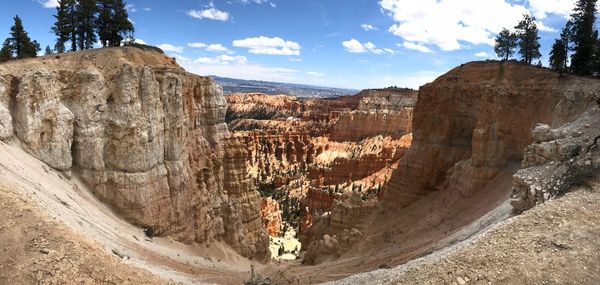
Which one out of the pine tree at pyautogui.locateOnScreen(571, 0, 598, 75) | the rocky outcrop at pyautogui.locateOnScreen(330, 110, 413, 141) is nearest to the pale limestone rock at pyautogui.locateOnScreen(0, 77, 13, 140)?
the pine tree at pyautogui.locateOnScreen(571, 0, 598, 75)

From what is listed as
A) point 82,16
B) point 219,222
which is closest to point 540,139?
point 219,222

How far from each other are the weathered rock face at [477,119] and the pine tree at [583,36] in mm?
6146

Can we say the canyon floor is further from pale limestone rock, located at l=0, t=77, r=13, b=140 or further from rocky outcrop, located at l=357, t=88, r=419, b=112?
rocky outcrop, located at l=357, t=88, r=419, b=112

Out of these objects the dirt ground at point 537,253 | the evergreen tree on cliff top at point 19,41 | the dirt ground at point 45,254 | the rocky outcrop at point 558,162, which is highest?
the evergreen tree on cliff top at point 19,41

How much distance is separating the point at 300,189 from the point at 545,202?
217 ft

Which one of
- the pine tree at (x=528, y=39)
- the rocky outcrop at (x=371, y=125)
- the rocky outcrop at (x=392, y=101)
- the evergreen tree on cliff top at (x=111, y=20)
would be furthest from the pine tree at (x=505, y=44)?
the rocky outcrop at (x=392, y=101)

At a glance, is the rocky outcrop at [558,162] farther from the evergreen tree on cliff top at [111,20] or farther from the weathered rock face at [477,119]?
the evergreen tree on cliff top at [111,20]

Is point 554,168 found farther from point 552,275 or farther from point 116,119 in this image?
point 116,119

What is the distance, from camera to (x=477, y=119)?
101ft

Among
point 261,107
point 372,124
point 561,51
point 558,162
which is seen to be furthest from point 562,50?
point 261,107

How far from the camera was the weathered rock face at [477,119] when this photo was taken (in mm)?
26328

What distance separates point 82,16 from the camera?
35844 mm

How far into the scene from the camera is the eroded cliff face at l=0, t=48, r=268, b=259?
21.6 metres

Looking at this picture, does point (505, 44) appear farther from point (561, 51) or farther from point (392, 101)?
point (392, 101)
